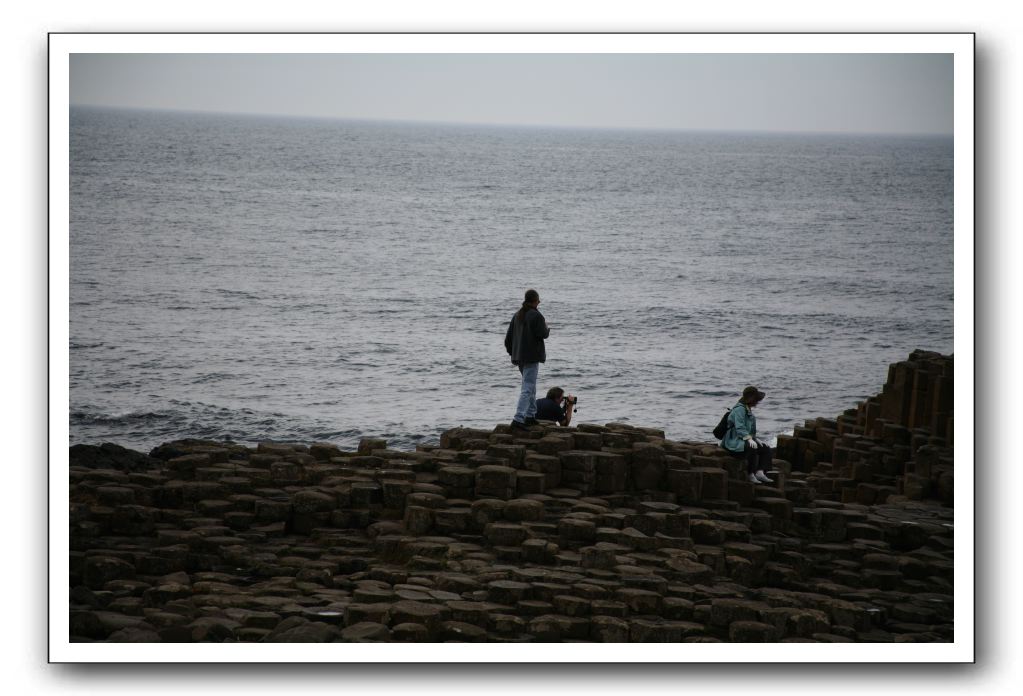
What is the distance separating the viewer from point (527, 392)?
12719mm

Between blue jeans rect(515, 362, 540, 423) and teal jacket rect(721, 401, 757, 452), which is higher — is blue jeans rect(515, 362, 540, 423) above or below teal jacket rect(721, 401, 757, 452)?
above

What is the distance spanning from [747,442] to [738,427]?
0.20 m

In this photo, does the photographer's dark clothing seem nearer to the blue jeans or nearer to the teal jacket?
the blue jeans

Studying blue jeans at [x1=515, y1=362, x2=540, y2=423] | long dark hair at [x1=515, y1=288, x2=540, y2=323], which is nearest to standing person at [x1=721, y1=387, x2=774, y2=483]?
blue jeans at [x1=515, y1=362, x2=540, y2=423]

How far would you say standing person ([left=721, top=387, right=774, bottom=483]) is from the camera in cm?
1252

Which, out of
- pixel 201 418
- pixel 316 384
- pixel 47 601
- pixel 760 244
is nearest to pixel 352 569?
pixel 47 601

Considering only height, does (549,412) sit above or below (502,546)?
above

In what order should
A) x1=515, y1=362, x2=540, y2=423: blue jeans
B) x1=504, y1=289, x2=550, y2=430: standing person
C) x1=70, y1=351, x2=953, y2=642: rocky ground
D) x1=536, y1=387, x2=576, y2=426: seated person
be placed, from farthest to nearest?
1. x1=536, y1=387, x2=576, y2=426: seated person
2. x1=515, y1=362, x2=540, y2=423: blue jeans
3. x1=504, y1=289, x2=550, y2=430: standing person
4. x1=70, y1=351, x2=953, y2=642: rocky ground

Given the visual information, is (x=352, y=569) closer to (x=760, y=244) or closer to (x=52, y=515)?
(x=52, y=515)

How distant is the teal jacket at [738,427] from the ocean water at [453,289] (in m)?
2.39

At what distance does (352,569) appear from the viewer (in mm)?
10898

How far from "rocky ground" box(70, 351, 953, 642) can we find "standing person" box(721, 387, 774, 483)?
0.20m
